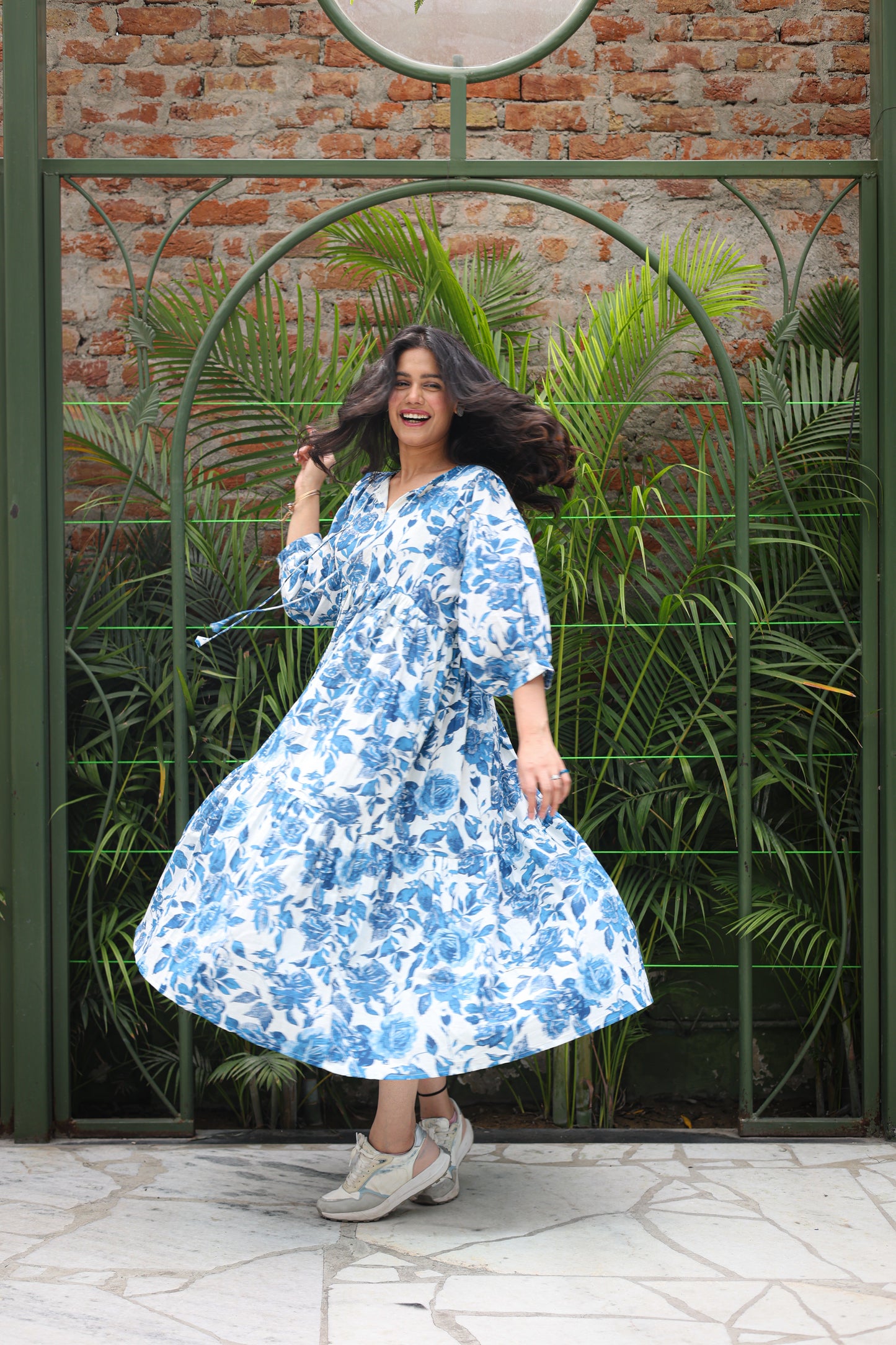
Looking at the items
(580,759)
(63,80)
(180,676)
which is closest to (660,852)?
(580,759)

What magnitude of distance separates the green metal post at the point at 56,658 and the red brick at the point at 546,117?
147 centimetres

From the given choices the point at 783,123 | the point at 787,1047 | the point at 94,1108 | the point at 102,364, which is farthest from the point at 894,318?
the point at 94,1108

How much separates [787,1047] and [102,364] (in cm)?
266

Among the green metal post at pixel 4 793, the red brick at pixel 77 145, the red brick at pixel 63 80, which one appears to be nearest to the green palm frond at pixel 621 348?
the green metal post at pixel 4 793

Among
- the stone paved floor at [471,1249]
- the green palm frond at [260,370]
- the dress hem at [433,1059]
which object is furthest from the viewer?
the green palm frond at [260,370]

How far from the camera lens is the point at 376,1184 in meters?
2.28

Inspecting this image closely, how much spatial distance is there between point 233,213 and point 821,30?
5.97 ft

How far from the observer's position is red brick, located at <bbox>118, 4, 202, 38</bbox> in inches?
140

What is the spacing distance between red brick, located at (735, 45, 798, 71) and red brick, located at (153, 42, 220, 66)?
1.53m

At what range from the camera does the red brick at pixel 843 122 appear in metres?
3.56

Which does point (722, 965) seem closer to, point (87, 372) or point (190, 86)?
point (87, 372)

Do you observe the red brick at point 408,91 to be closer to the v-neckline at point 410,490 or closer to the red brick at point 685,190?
the red brick at point 685,190

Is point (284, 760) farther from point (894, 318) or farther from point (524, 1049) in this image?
point (894, 318)

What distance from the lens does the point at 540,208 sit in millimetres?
3520
